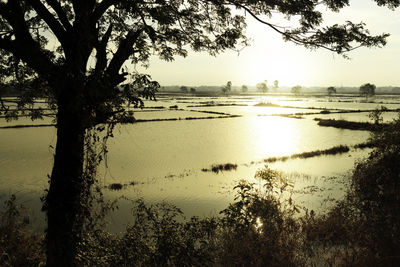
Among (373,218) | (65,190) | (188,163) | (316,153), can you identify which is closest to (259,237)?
(373,218)

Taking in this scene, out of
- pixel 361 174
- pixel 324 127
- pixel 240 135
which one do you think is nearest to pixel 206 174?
pixel 361 174

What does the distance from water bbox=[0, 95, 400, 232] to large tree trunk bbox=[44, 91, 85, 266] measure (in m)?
0.43

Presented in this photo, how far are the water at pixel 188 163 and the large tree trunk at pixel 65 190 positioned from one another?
433mm

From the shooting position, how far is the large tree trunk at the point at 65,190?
519cm

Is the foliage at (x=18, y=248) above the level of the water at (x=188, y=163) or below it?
above

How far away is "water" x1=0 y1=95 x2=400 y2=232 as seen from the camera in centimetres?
1338

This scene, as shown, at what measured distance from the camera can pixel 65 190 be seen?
5289 mm

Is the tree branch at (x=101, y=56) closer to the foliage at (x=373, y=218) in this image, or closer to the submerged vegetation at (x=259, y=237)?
the submerged vegetation at (x=259, y=237)

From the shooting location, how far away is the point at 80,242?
5723 mm

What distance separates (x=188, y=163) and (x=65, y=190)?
14.3m

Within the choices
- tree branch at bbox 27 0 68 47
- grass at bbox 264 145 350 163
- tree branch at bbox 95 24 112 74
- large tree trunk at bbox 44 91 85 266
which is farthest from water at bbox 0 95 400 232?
tree branch at bbox 27 0 68 47

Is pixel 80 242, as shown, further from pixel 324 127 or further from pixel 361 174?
pixel 324 127

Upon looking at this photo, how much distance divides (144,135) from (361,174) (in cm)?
2363

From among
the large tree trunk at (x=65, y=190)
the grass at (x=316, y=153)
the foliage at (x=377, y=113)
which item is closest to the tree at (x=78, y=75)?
the large tree trunk at (x=65, y=190)
